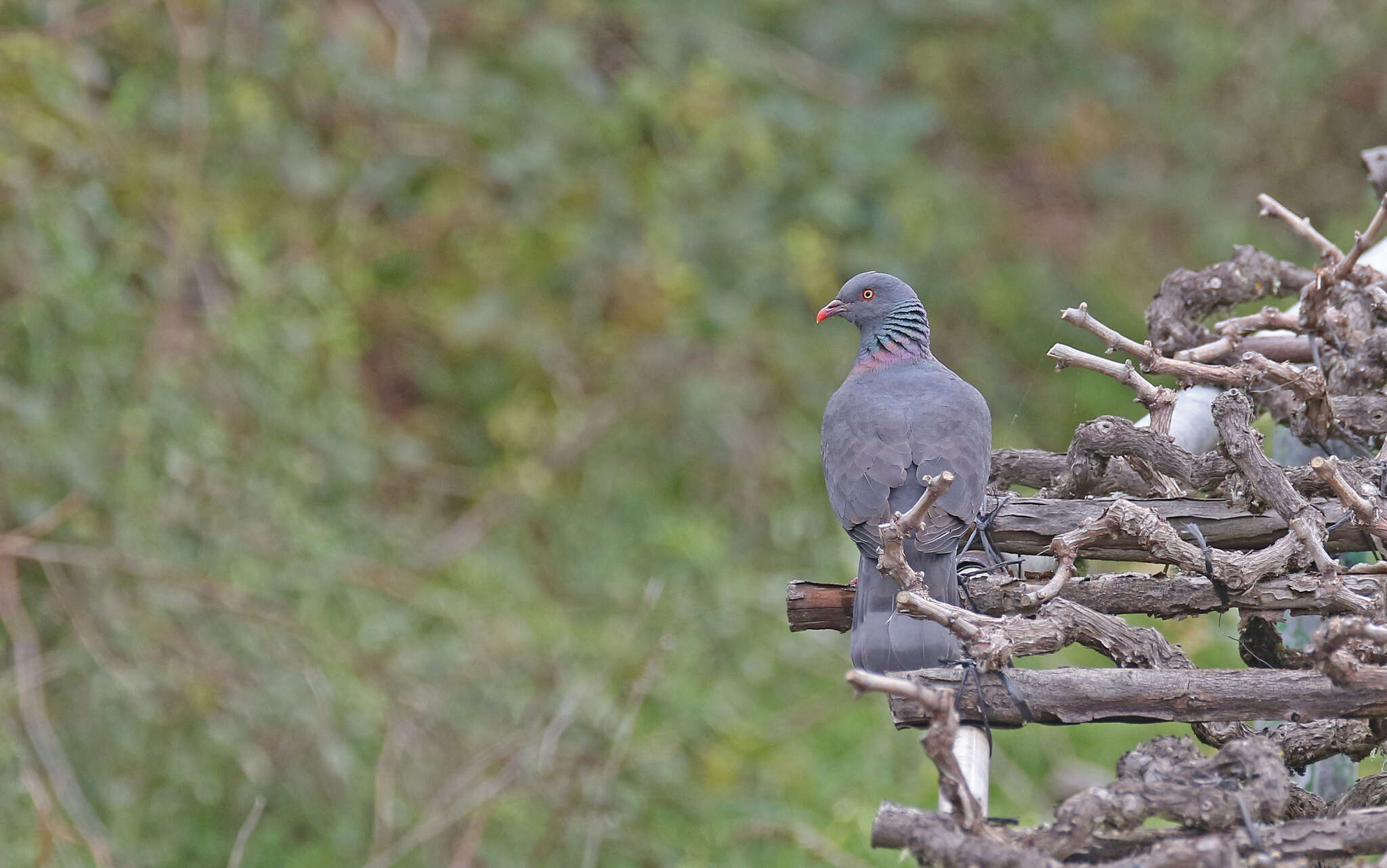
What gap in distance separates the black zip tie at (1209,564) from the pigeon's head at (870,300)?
116 centimetres

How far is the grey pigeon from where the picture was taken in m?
2.05

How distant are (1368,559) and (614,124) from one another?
4155 mm

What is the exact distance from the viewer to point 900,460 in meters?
2.44

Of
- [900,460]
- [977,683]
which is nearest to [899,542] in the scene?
[977,683]

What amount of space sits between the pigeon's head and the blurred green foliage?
17.5 inches

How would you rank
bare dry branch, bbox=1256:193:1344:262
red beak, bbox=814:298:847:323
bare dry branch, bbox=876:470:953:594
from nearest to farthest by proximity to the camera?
bare dry branch, bbox=876:470:953:594, bare dry branch, bbox=1256:193:1344:262, red beak, bbox=814:298:847:323

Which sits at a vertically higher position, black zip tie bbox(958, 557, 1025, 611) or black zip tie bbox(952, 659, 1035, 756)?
black zip tie bbox(958, 557, 1025, 611)

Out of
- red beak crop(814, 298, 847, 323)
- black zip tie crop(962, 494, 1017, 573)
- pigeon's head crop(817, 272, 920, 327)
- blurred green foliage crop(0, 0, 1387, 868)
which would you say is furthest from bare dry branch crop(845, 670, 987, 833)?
red beak crop(814, 298, 847, 323)

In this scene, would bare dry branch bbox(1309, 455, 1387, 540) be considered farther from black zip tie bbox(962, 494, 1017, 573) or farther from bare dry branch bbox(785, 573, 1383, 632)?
black zip tie bbox(962, 494, 1017, 573)

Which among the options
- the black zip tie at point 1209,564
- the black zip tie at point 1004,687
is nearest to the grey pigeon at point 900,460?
the black zip tie at point 1004,687

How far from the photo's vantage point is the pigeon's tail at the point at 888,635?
2.02 m

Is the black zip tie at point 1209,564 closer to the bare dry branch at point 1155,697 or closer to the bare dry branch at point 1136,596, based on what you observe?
the bare dry branch at point 1136,596

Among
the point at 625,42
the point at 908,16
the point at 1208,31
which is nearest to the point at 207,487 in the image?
the point at 625,42

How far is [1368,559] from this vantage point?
8.04 feet
